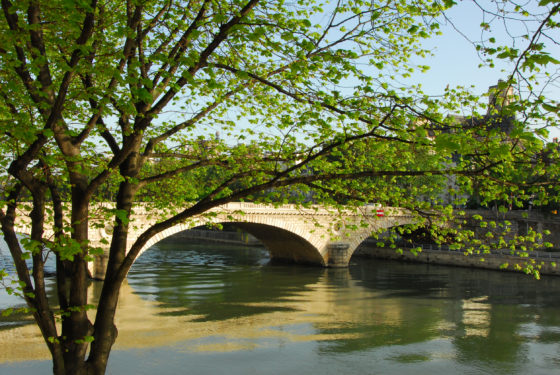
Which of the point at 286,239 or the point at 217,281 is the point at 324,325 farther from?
the point at 286,239

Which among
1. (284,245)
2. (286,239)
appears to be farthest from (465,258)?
(284,245)

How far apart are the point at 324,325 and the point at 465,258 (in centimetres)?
1783

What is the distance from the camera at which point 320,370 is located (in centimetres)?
1296

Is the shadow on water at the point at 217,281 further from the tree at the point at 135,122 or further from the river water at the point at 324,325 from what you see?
the tree at the point at 135,122

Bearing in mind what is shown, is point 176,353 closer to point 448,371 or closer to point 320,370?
point 320,370

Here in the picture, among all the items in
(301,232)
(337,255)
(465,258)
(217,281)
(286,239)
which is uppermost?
(301,232)

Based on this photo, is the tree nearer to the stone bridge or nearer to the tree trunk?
the tree trunk

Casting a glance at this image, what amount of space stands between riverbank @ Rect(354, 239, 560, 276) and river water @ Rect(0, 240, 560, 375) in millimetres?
1003

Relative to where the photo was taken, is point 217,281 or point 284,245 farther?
point 284,245

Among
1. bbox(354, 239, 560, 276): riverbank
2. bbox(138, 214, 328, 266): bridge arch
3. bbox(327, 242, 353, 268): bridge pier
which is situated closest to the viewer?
bbox(354, 239, 560, 276): riverbank

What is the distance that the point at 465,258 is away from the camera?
3288cm

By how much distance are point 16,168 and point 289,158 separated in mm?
3220

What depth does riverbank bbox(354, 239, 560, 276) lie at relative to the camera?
29.2 metres

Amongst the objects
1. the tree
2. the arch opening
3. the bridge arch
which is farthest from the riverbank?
the tree
